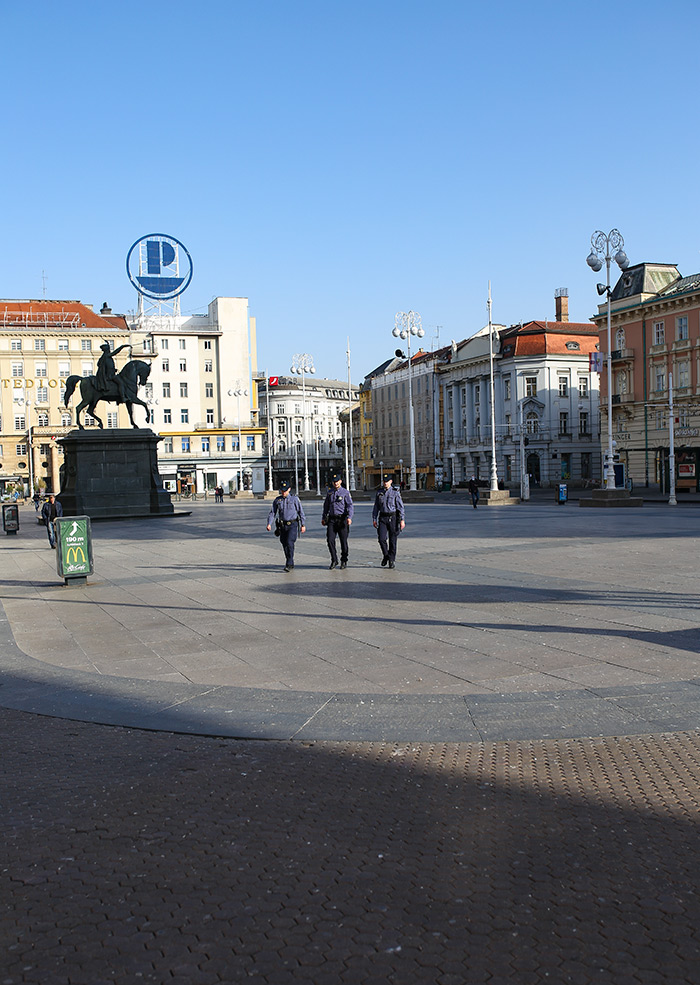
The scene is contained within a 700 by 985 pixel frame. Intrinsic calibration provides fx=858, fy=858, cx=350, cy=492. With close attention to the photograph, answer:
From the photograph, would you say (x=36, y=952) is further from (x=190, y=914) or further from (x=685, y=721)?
(x=685, y=721)

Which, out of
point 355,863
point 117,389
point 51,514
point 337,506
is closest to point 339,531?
point 337,506

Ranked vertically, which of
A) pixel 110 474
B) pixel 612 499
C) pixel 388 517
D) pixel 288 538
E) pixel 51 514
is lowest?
pixel 612 499

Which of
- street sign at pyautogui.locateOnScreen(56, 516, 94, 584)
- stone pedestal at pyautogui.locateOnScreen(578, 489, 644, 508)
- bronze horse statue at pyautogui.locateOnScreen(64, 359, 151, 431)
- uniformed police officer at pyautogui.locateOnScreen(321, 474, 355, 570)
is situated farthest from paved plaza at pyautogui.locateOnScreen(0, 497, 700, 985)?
bronze horse statue at pyautogui.locateOnScreen(64, 359, 151, 431)

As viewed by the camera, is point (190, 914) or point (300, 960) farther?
point (190, 914)

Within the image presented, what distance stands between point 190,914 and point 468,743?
2.69 m

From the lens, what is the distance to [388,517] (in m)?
15.4

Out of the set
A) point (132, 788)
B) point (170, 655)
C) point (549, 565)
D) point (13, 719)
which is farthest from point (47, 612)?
point (549, 565)

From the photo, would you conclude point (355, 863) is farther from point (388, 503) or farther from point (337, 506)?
point (337, 506)

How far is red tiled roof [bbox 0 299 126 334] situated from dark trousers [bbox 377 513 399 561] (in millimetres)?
80390

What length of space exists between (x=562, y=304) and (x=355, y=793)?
92833mm

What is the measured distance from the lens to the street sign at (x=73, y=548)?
14047 millimetres

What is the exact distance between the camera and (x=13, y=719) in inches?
267

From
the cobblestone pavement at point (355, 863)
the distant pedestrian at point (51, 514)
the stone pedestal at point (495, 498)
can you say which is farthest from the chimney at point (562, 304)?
the cobblestone pavement at point (355, 863)

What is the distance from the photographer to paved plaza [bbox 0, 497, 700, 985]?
131 inches
